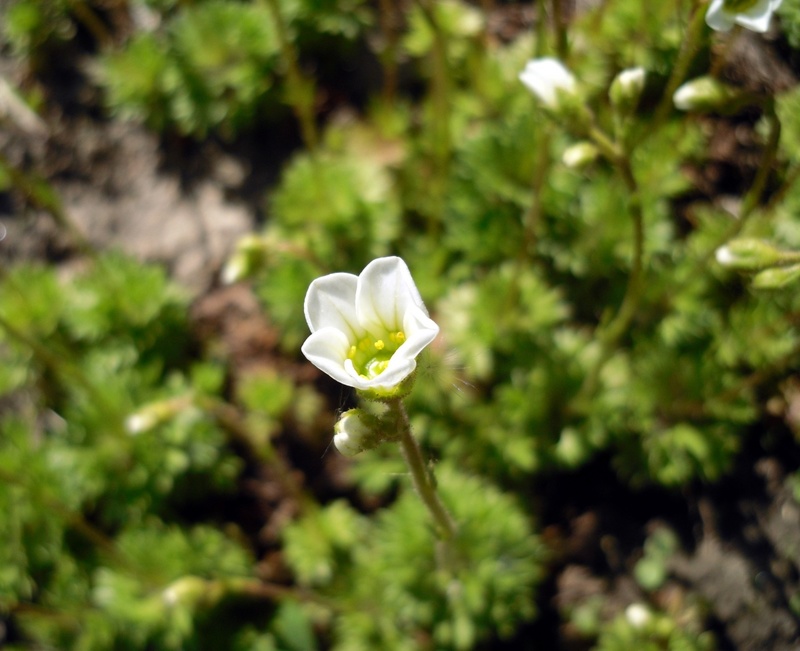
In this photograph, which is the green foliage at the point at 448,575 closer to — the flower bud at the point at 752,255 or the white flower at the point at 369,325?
the white flower at the point at 369,325

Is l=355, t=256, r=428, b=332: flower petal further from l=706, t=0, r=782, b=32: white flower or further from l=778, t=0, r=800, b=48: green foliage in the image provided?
l=778, t=0, r=800, b=48: green foliage

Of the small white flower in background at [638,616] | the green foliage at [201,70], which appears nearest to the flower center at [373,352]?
the small white flower in background at [638,616]

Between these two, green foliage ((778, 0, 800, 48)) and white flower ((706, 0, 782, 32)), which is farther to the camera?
green foliage ((778, 0, 800, 48))

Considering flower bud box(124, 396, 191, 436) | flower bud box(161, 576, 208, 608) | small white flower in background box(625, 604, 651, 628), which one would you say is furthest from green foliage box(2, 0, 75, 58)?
small white flower in background box(625, 604, 651, 628)

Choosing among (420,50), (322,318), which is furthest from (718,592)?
(420,50)

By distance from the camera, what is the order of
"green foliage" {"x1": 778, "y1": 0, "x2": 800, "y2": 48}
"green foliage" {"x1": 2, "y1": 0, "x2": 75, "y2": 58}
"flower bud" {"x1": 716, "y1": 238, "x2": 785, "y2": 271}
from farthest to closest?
"green foliage" {"x1": 2, "y1": 0, "x2": 75, "y2": 58} < "green foliage" {"x1": 778, "y1": 0, "x2": 800, "y2": 48} < "flower bud" {"x1": 716, "y1": 238, "x2": 785, "y2": 271}

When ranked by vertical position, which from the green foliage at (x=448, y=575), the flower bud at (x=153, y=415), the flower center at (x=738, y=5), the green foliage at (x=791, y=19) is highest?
the flower center at (x=738, y=5)

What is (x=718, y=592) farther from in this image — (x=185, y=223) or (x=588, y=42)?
(x=185, y=223)

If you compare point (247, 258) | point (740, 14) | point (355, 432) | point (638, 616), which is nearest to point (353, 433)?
point (355, 432)
